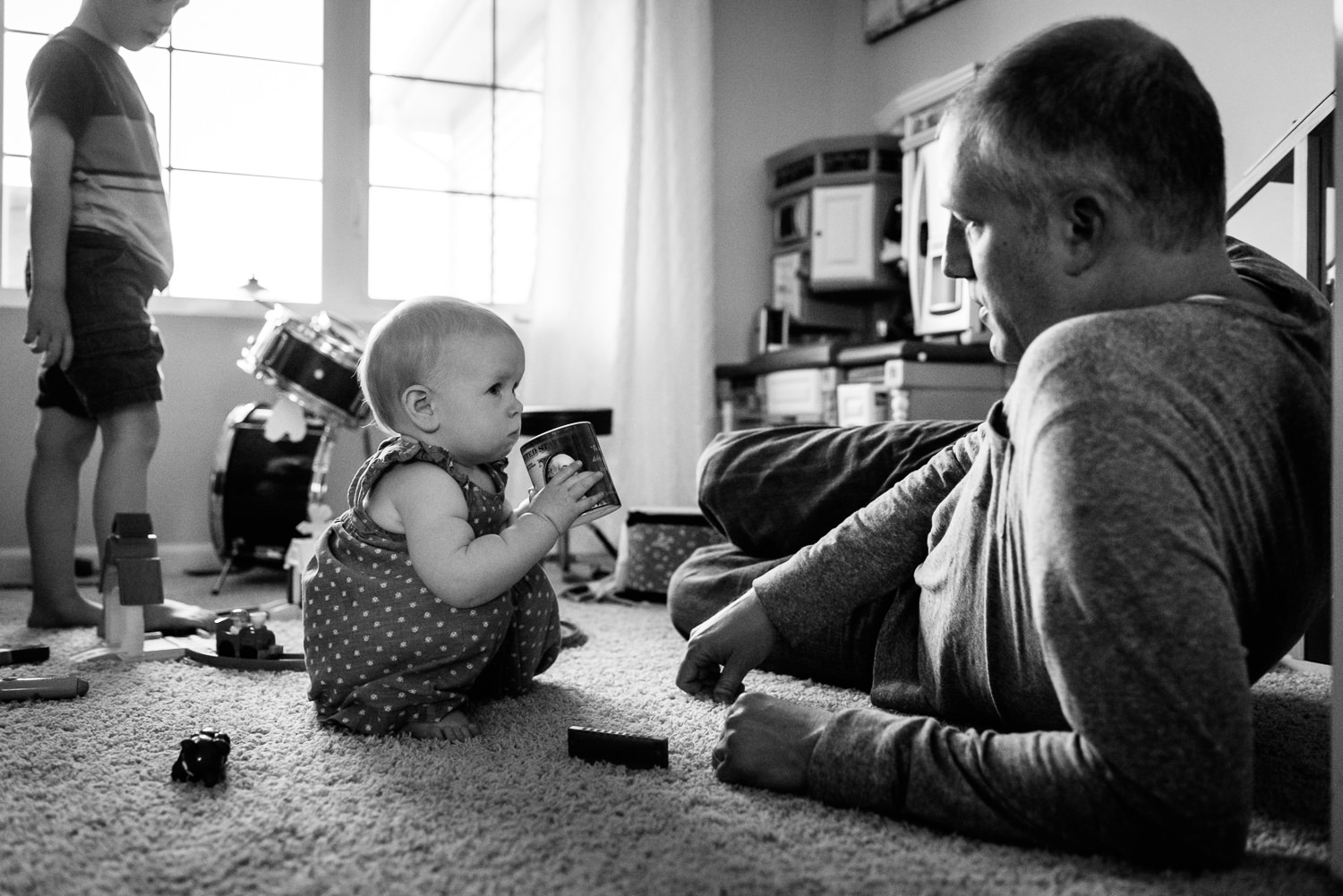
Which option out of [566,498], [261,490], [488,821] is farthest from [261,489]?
[488,821]

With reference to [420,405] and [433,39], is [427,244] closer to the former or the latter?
[433,39]

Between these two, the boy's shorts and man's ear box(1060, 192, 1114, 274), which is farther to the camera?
the boy's shorts

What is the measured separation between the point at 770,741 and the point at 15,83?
311cm

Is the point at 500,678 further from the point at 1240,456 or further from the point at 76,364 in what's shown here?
the point at 76,364

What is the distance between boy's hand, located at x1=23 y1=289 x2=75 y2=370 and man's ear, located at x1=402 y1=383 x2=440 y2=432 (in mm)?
1043

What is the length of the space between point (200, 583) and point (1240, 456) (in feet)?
8.64

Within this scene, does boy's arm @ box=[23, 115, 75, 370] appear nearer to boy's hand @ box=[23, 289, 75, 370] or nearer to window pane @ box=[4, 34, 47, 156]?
boy's hand @ box=[23, 289, 75, 370]

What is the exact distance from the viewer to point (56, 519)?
2053mm

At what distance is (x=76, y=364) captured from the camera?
1.95 meters

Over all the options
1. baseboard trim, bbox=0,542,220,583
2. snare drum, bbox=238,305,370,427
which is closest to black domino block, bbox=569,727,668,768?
snare drum, bbox=238,305,370,427

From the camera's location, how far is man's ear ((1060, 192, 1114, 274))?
2.72 ft

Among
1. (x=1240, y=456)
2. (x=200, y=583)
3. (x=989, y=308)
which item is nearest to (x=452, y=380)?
(x=989, y=308)

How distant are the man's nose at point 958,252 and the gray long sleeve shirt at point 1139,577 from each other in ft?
0.48

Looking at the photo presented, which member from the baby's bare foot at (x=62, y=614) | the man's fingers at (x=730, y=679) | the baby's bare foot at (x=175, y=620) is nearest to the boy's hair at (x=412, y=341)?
the man's fingers at (x=730, y=679)
